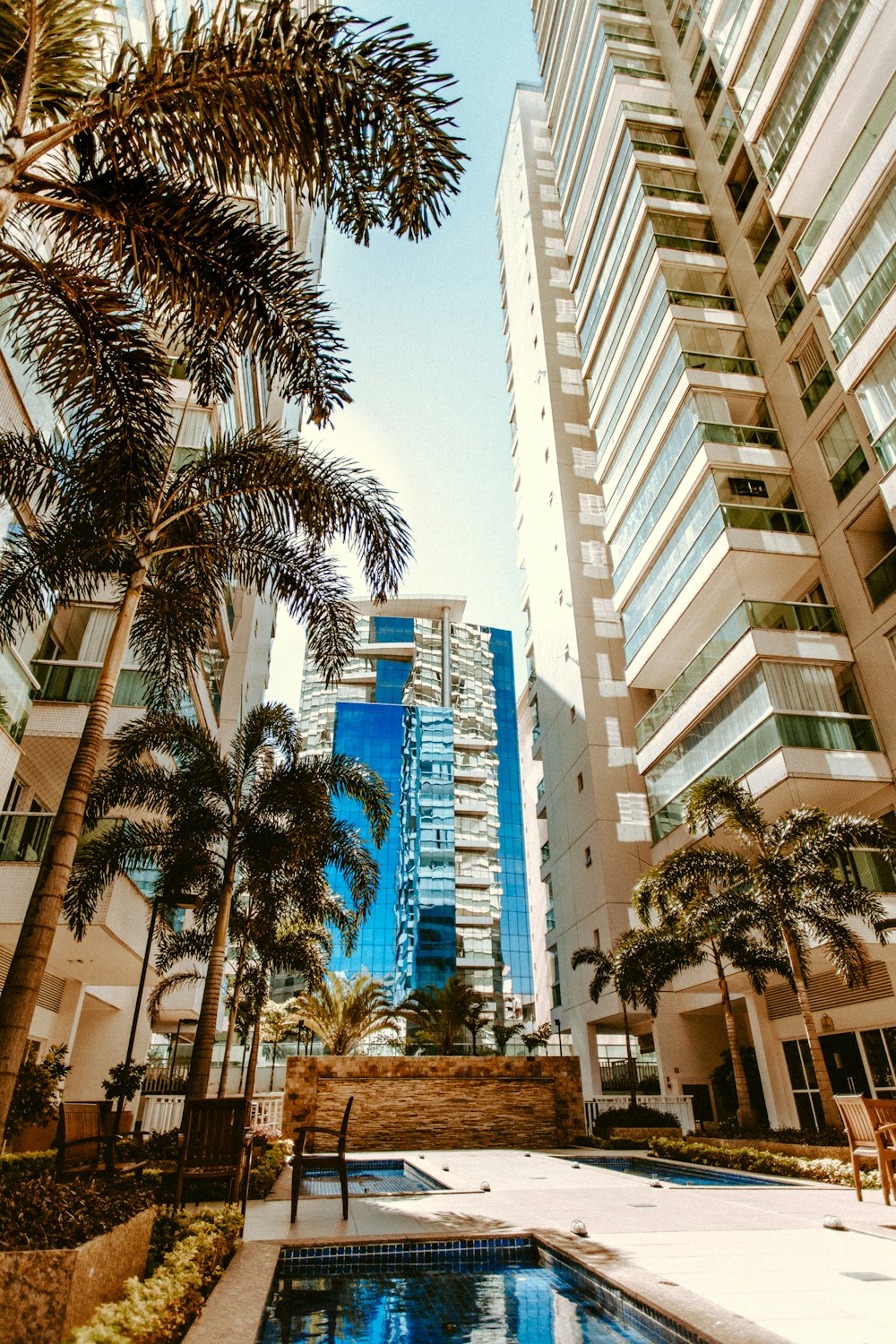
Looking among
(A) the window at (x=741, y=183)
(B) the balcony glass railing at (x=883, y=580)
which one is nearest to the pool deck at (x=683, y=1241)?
(B) the balcony glass railing at (x=883, y=580)

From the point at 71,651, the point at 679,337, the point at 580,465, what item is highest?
the point at 580,465

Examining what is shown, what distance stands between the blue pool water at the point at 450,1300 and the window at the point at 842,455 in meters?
20.2

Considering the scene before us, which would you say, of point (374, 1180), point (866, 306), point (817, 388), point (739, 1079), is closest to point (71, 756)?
point (374, 1180)

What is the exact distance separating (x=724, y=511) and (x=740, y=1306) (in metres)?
20.9

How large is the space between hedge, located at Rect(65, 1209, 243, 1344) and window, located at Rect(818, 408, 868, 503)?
21.4 m

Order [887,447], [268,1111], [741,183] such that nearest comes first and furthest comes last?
[887,447]
[268,1111]
[741,183]

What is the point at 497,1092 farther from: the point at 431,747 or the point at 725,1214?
the point at 431,747

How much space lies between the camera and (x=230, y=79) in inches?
246

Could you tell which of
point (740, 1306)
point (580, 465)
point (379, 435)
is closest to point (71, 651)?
point (379, 435)

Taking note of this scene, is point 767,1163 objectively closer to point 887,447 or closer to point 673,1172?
point 673,1172

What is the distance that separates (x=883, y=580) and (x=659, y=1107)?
15873mm

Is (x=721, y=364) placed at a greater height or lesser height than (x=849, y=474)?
greater

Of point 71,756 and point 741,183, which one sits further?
point 741,183

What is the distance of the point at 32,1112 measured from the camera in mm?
12625
